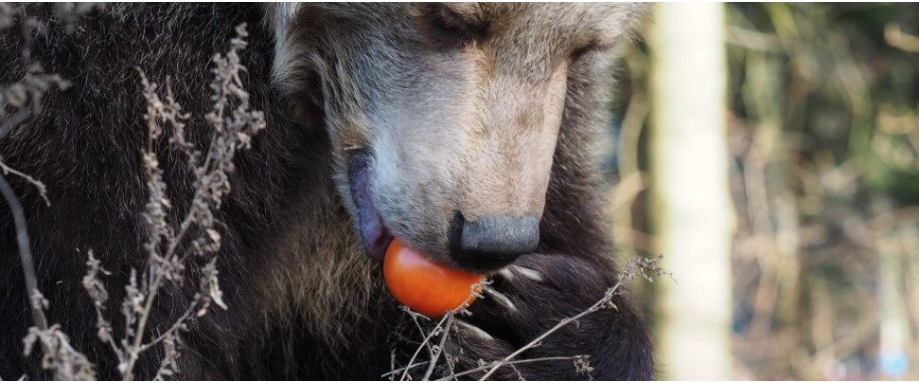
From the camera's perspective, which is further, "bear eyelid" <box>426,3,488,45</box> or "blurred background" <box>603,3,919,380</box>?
"blurred background" <box>603,3,919,380</box>

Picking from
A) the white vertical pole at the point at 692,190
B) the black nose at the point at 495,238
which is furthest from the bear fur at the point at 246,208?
the white vertical pole at the point at 692,190

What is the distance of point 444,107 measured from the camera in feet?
9.53

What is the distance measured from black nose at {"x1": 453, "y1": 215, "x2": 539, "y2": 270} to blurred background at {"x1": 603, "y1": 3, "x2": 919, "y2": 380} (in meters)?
4.86

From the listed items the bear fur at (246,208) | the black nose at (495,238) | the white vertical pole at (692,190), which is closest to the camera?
the black nose at (495,238)

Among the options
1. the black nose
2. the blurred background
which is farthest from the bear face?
the blurred background

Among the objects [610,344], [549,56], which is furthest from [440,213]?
[610,344]

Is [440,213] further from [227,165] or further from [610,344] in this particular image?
[610,344]

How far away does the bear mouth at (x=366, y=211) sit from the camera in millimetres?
3090

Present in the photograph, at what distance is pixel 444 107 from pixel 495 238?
0.36 metres

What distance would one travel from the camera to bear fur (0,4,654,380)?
2.99m

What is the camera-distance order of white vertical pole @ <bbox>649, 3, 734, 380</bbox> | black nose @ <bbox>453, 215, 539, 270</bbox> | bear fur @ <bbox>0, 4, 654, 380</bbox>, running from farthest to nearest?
white vertical pole @ <bbox>649, 3, 734, 380</bbox>, bear fur @ <bbox>0, 4, 654, 380</bbox>, black nose @ <bbox>453, 215, 539, 270</bbox>

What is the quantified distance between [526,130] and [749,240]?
320 inches

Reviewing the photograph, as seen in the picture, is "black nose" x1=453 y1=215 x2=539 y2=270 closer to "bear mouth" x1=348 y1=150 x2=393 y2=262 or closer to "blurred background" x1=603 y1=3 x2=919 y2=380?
"bear mouth" x1=348 y1=150 x2=393 y2=262

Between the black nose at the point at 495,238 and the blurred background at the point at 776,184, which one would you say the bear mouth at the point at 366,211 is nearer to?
the black nose at the point at 495,238
